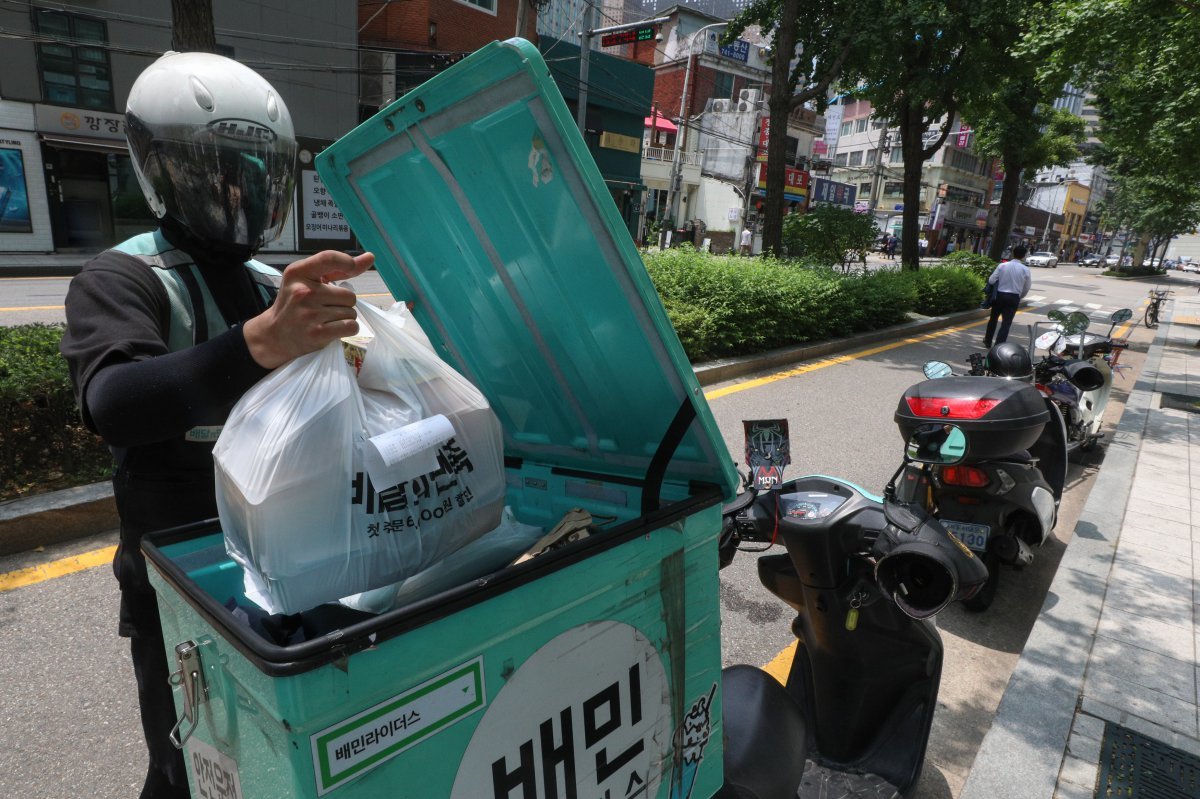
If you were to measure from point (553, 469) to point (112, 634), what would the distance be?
240cm

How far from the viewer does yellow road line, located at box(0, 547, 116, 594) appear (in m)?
3.19

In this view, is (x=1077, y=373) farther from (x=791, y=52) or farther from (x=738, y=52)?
(x=738, y=52)

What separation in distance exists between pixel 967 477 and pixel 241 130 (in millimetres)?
3313

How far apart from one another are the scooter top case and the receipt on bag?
7.53ft

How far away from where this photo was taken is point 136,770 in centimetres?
224

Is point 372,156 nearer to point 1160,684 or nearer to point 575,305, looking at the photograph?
point 575,305

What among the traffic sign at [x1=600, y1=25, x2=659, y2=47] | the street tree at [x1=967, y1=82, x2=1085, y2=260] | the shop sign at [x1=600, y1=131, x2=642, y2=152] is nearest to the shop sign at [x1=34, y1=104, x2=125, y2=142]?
the traffic sign at [x1=600, y1=25, x2=659, y2=47]

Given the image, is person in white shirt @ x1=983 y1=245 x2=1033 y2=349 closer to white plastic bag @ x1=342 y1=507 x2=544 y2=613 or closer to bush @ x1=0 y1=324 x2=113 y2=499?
white plastic bag @ x1=342 y1=507 x2=544 y2=613

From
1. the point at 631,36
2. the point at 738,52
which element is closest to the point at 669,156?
the point at 738,52

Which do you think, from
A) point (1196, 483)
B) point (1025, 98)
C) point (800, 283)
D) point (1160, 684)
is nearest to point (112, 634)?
point (1160, 684)

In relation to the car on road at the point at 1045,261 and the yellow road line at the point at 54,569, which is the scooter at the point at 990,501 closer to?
the yellow road line at the point at 54,569


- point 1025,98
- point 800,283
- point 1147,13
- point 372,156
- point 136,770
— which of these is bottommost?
point 136,770

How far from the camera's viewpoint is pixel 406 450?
1.04 meters

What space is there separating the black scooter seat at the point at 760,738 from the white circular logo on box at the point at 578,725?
0.45 metres
